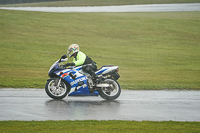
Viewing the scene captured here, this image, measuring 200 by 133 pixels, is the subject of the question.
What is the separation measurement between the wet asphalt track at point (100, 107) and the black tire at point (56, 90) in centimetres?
18

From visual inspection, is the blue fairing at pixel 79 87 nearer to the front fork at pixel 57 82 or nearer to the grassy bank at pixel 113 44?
the front fork at pixel 57 82

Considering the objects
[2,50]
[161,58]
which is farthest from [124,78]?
[2,50]

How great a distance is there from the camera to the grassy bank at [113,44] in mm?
20241

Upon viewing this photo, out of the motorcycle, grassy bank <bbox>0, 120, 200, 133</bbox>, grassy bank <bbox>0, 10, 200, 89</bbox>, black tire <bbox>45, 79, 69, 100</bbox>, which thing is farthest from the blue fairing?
grassy bank <bbox>0, 10, 200, 89</bbox>

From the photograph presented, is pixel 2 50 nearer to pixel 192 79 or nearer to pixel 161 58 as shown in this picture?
pixel 161 58

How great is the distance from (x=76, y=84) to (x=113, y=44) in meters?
21.8

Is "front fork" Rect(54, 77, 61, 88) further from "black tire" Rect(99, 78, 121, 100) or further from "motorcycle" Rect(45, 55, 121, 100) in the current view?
"black tire" Rect(99, 78, 121, 100)

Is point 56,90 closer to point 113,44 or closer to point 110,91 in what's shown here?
point 110,91

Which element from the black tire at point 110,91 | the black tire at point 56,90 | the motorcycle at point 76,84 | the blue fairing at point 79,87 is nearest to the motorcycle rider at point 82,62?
the motorcycle at point 76,84

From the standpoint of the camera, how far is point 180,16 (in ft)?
158

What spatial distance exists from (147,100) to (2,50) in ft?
62.3

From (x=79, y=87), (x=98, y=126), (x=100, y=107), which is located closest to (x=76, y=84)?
(x=79, y=87)

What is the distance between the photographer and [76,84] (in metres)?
12.5

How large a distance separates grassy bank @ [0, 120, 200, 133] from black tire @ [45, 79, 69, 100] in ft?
12.6
